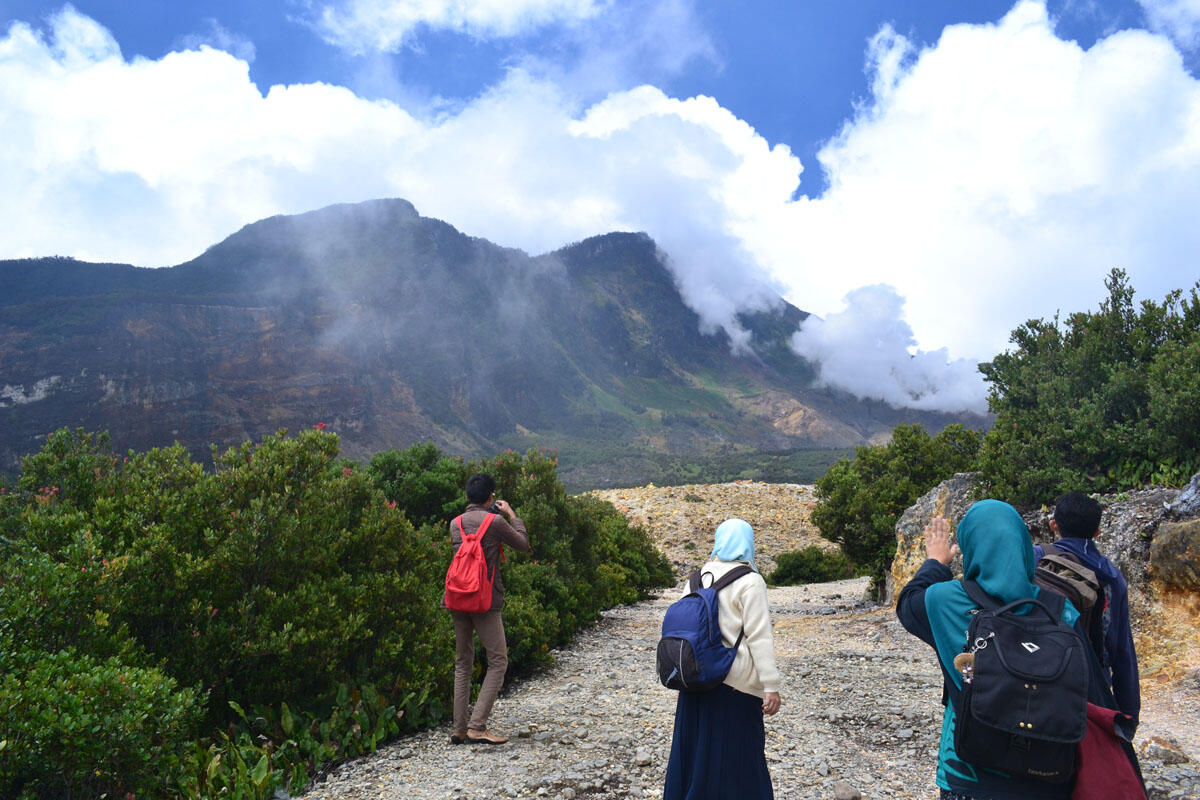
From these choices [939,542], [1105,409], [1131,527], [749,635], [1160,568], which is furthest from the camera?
[1105,409]

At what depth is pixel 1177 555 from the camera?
6875mm

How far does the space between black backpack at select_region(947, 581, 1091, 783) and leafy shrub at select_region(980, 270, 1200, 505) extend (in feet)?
26.9

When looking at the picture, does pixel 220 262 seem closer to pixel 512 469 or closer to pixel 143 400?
pixel 143 400

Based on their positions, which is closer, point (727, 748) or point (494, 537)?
point (727, 748)

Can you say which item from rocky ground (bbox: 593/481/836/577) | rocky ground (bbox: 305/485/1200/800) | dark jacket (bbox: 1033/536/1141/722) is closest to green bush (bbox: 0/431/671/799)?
rocky ground (bbox: 305/485/1200/800)

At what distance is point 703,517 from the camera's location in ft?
112

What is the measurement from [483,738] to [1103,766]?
4.31 meters

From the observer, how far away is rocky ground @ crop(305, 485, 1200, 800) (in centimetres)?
462

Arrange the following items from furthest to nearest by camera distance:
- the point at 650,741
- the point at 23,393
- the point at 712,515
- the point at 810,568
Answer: the point at 23,393 < the point at 712,515 < the point at 810,568 < the point at 650,741

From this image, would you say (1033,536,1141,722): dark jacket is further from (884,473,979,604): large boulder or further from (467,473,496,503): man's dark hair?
(884,473,979,604): large boulder

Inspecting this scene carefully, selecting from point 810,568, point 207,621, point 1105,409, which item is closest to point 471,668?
point 207,621

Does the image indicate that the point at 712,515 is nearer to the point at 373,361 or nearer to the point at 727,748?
the point at 727,748

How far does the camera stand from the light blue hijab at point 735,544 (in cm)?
352

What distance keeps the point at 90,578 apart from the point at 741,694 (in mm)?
3613
